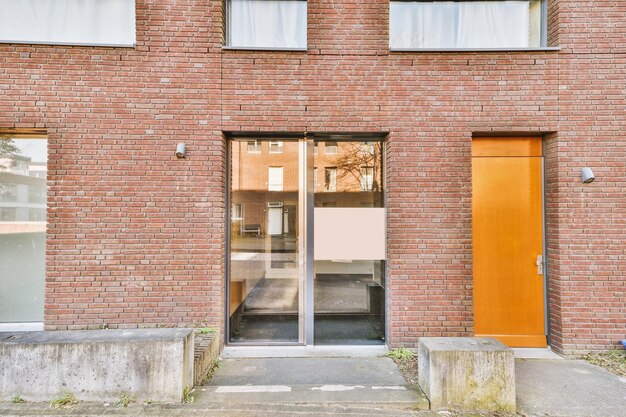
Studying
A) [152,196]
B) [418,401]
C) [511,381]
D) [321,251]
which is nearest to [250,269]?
[321,251]

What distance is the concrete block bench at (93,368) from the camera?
3512 millimetres

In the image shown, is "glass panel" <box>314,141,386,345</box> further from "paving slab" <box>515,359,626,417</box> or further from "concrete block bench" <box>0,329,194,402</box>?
"concrete block bench" <box>0,329,194,402</box>

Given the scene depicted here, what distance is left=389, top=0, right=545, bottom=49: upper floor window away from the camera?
5.35 metres

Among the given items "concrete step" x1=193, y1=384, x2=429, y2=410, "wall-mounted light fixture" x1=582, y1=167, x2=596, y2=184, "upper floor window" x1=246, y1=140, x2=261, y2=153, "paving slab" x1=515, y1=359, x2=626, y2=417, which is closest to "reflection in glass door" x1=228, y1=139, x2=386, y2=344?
"upper floor window" x1=246, y1=140, x2=261, y2=153

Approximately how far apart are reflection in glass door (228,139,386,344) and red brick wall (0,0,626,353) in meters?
0.34

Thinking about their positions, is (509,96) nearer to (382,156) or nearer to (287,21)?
(382,156)

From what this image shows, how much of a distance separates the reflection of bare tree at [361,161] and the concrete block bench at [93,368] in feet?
10.5

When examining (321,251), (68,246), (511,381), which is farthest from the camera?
(321,251)

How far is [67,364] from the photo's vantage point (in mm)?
3537

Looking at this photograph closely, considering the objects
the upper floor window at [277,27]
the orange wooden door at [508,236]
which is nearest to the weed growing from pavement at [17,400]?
the upper floor window at [277,27]

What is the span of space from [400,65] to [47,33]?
518 cm

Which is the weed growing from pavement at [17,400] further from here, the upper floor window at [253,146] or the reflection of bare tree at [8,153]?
the upper floor window at [253,146]

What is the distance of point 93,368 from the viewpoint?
354cm

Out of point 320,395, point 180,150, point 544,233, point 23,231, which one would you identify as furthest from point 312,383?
point 23,231
